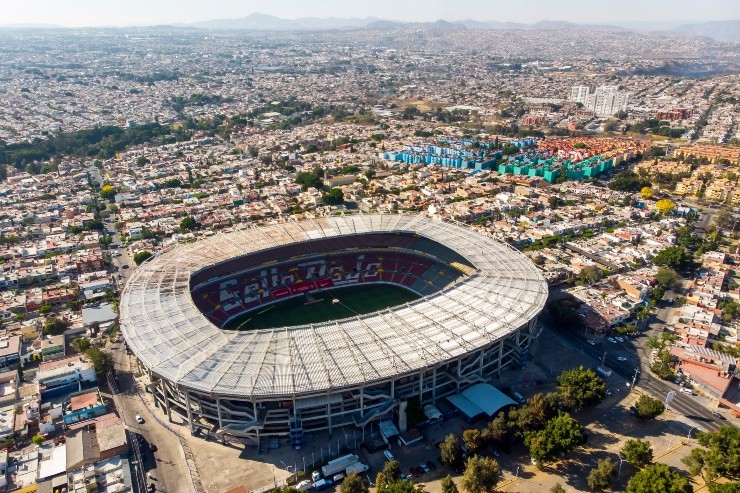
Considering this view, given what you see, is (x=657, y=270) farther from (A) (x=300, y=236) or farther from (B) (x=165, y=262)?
(B) (x=165, y=262)

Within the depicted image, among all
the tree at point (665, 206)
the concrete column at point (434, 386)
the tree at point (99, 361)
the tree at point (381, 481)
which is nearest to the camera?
the tree at point (381, 481)

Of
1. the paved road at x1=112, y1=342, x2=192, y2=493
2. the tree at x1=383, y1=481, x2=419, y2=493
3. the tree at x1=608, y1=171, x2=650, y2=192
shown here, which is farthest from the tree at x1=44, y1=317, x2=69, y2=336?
the tree at x1=608, y1=171, x2=650, y2=192

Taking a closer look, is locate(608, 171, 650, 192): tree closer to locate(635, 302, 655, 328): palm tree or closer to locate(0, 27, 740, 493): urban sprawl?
locate(0, 27, 740, 493): urban sprawl

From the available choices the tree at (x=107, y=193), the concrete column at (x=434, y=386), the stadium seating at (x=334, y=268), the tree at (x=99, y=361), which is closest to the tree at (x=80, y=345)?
the tree at (x=99, y=361)

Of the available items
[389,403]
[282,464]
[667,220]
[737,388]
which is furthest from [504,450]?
[667,220]

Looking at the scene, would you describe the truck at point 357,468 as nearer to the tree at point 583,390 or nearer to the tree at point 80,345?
the tree at point 583,390

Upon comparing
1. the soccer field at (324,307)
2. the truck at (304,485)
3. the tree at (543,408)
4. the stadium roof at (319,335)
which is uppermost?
the stadium roof at (319,335)

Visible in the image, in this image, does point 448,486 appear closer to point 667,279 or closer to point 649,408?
point 649,408

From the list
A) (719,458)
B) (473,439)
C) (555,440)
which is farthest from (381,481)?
(719,458)
